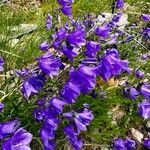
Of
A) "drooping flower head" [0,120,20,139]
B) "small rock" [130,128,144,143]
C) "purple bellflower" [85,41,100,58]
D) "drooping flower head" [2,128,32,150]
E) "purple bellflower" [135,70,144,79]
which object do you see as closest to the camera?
"drooping flower head" [2,128,32,150]

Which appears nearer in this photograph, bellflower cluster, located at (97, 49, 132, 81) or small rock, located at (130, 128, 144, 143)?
bellflower cluster, located at (97, 49, 132, 81)

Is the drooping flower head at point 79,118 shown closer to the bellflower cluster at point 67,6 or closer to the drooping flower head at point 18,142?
the drooping flower head at point 18,142

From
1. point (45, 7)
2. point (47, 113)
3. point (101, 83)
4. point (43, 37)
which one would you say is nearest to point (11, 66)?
point (43, 37)

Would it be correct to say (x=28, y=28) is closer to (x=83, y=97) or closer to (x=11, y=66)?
(x=11, y=66)

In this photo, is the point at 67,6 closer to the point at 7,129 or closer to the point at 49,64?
the point at 49,64

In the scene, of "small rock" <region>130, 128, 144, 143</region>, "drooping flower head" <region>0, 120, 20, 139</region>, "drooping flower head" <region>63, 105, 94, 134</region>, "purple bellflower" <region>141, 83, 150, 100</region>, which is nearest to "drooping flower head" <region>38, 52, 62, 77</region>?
"drooping flower head" <region>63, 105, 94, 134</region>

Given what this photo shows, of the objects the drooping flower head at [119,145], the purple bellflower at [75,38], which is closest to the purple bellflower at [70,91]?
the purple bellflower at [75,38]

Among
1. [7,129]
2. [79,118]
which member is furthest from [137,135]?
[7,129]

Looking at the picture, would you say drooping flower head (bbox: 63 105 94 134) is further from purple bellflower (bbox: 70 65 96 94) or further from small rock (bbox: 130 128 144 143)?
small rock (bbox: 130 128 144 143)
